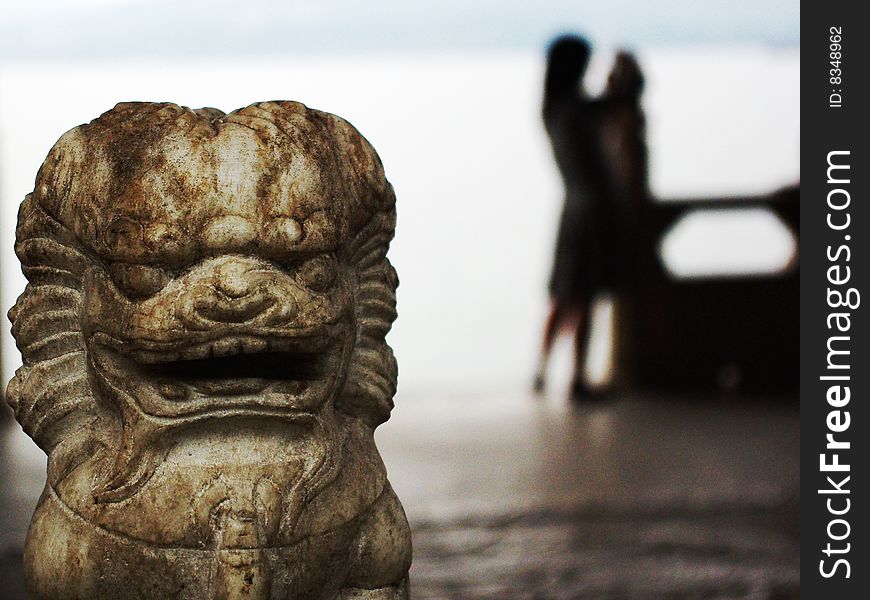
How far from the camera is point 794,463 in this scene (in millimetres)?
4578

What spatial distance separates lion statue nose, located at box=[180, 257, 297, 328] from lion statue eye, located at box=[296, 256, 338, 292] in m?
0.06

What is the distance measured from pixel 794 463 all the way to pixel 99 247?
314 centimetres

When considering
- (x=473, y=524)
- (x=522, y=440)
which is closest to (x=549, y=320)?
(x=522, y=440)

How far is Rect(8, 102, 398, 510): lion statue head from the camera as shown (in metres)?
1.97

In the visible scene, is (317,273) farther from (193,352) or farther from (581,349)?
(581,349)

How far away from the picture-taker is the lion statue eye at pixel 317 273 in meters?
2.03

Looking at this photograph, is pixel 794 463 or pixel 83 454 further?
pixel 794 463

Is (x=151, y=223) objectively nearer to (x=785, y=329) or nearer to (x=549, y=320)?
(x=549, y=320)

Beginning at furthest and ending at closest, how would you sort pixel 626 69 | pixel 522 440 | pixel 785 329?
pixel 785 329
pixel 626 69
pixel 522 440

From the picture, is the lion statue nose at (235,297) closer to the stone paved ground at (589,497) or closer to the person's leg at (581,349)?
Result: the stone paved ground at (589,497)

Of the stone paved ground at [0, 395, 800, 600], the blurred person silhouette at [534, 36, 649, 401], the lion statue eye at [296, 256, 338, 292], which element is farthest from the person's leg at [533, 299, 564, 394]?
the lion statue eye at [296, 256, 338, 292]

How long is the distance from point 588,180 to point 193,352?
3650 millimetres

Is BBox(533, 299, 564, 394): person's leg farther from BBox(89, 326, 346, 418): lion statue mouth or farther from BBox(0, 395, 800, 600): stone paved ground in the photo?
BBox(89, 326, 346, 418): lion statue mouth

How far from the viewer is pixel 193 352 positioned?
197cm
